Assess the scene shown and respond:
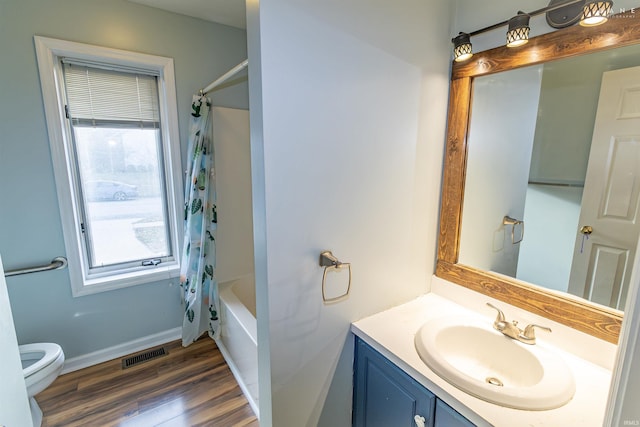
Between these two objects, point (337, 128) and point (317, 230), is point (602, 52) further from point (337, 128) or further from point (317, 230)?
point (317, 230)

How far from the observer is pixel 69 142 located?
1.97 m

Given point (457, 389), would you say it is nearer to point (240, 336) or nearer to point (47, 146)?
point (240, 336)

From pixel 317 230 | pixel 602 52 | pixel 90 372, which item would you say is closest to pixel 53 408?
pixel 90 372

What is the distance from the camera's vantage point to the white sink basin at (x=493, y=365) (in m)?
0.88

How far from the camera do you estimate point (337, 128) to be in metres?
1.12

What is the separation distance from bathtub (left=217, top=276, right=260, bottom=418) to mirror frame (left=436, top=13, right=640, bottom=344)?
121cm

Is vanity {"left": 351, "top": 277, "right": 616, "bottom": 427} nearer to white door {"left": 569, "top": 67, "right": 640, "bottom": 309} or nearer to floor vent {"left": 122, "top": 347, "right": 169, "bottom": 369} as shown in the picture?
white door {"left": 569, "top": 67, "right": 640, "bottom": 309}

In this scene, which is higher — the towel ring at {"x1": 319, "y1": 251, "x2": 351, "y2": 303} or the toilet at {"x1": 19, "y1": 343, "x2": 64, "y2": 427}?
the towel ring at {"x1": 319, "y1": 251, "x2": 351, "y2": 303}

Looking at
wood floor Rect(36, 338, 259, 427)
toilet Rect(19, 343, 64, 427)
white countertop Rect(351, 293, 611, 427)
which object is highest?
white countertop Rect(351, 293, 611, 427)

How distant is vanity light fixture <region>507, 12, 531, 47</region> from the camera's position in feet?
3.47

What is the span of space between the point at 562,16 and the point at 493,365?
4.51ft

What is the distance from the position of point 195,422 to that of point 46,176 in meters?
1.82

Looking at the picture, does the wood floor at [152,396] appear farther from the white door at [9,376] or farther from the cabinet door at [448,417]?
the cabinet door at [448,417]

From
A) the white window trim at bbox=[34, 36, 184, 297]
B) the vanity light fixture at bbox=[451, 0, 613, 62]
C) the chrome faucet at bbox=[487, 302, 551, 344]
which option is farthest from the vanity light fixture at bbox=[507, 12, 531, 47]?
the white window trim at bbox=[34, 36, 184, 297]
